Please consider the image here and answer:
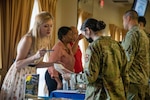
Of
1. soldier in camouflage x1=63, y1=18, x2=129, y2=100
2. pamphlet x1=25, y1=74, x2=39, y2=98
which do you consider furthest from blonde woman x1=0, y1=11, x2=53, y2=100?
soldier in camouflage x1=63, y1=18, x2=129, y2=100

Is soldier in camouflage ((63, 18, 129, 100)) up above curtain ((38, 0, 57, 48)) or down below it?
below

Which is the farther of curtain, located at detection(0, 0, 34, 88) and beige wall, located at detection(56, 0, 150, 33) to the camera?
beige wall, located at detection(56, 0, 150, 33)

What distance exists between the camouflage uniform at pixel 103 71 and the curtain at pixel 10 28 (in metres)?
1.47

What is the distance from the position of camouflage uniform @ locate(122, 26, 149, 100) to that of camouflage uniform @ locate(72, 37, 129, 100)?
1.34ft

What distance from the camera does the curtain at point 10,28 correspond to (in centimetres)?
345

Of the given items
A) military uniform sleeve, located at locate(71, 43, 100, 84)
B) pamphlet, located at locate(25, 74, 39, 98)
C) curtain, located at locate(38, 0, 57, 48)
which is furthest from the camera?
curtain, located at locate(38, 0, 57, 48)

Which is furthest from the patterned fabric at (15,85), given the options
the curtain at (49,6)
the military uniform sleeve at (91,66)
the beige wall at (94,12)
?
the beige wall at (94,12)

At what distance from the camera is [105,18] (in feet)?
16.8

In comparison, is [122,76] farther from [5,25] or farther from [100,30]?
[5,25]

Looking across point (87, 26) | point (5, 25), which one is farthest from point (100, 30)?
point (5, 25)

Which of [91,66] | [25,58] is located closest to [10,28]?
[25,58]

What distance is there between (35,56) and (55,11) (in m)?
2.03

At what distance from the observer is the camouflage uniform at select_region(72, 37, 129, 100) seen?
6.91ft

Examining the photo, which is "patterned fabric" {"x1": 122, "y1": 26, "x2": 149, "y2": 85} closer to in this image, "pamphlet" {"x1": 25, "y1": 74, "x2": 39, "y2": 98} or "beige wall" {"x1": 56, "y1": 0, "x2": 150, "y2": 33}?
"pamphlet" {"x1": 25, "y1": 74, "x2": 39, "y2": 98}
